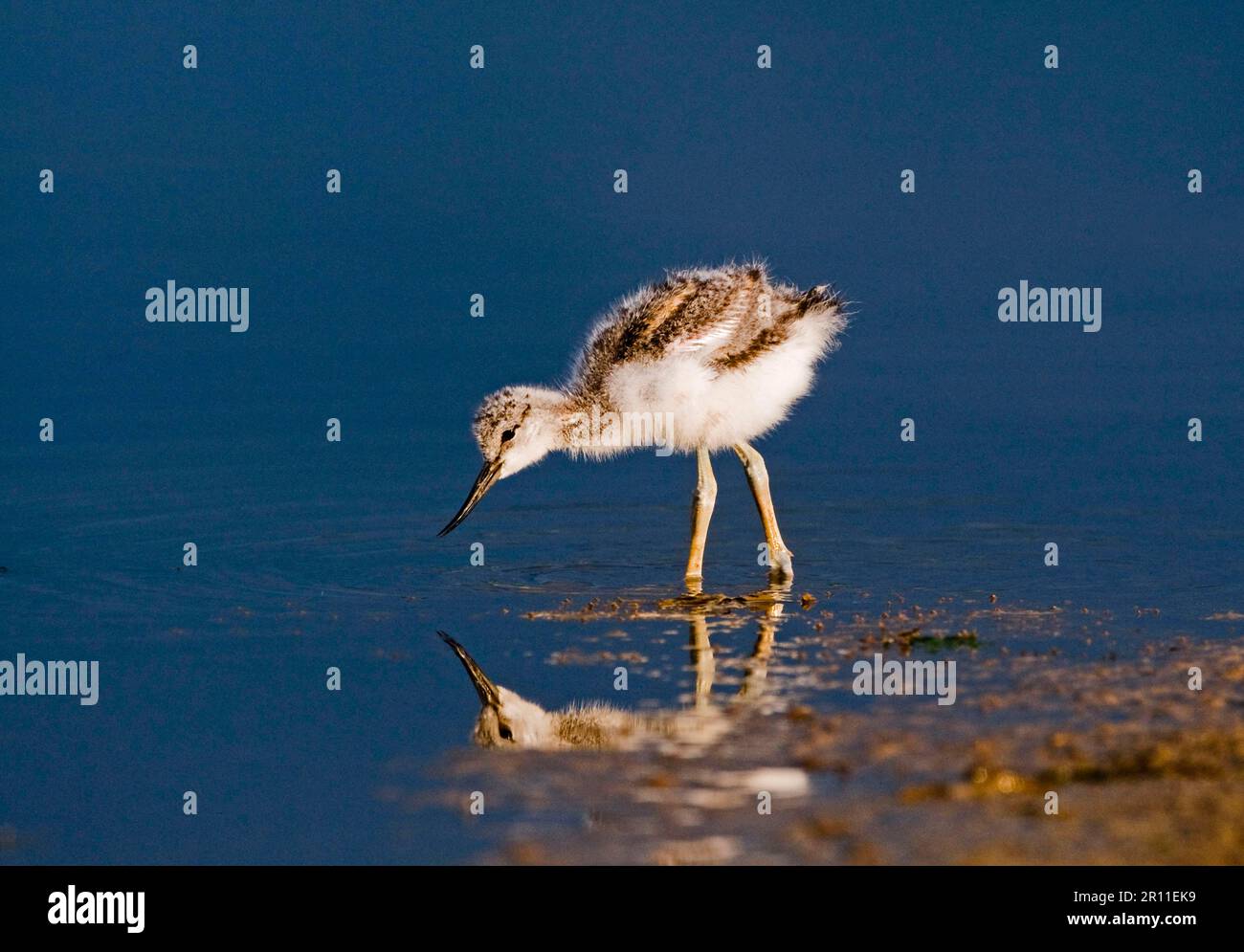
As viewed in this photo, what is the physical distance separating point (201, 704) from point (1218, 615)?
5.54 metres

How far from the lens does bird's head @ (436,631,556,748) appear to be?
6.46m

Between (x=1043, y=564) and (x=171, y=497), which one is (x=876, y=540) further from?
(x=171, y=497)

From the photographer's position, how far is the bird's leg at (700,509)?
969 centimetres

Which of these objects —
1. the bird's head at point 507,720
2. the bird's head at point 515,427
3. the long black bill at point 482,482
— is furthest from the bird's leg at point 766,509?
the bird's head at point 507,720

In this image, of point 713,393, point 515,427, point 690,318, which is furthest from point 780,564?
point 515,427

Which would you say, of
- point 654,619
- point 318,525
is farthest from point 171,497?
point 654,619

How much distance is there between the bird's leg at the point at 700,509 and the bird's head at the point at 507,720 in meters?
2.41

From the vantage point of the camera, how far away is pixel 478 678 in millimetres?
7555

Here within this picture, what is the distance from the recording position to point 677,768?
596 cm

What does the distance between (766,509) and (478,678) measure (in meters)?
3.05

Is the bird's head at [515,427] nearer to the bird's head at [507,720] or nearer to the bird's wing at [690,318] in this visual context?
the bird's wing at [690,318]

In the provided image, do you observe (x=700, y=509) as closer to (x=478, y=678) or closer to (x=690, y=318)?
(x=690, y=318)

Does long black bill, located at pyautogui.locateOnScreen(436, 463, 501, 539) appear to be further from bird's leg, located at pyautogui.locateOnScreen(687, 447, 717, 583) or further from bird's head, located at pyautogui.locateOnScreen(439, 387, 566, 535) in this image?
bird's leg, located at pyautogui.locateOnScreen(687, 447, 717, 583)

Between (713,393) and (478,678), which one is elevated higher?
(713,393)
